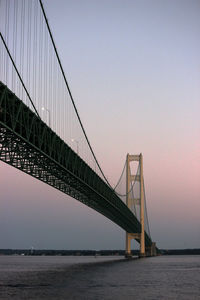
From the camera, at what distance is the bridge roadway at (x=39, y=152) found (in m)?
23.8

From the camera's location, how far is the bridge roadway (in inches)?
937

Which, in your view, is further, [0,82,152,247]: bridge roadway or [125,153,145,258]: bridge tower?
[125,153,145,258]: bridge tower

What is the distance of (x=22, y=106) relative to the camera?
24.5 meters

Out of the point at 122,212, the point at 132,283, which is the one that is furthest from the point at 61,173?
the point at 122,212

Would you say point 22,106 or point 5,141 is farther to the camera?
point 5,141

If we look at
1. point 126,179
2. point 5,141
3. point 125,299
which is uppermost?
point 126,179

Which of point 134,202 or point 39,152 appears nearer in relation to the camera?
point 39,152

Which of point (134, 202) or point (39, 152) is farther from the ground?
point (134, 202)

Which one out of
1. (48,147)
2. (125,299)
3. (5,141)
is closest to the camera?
(125,299)

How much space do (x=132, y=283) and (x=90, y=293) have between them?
6964mm

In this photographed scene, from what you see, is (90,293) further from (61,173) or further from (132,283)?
(61,173)

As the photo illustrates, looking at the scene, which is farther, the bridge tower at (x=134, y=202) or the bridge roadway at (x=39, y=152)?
the bridge tower at (x=134, y=202)

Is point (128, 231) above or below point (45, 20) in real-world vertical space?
below

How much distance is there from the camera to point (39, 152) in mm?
27859
